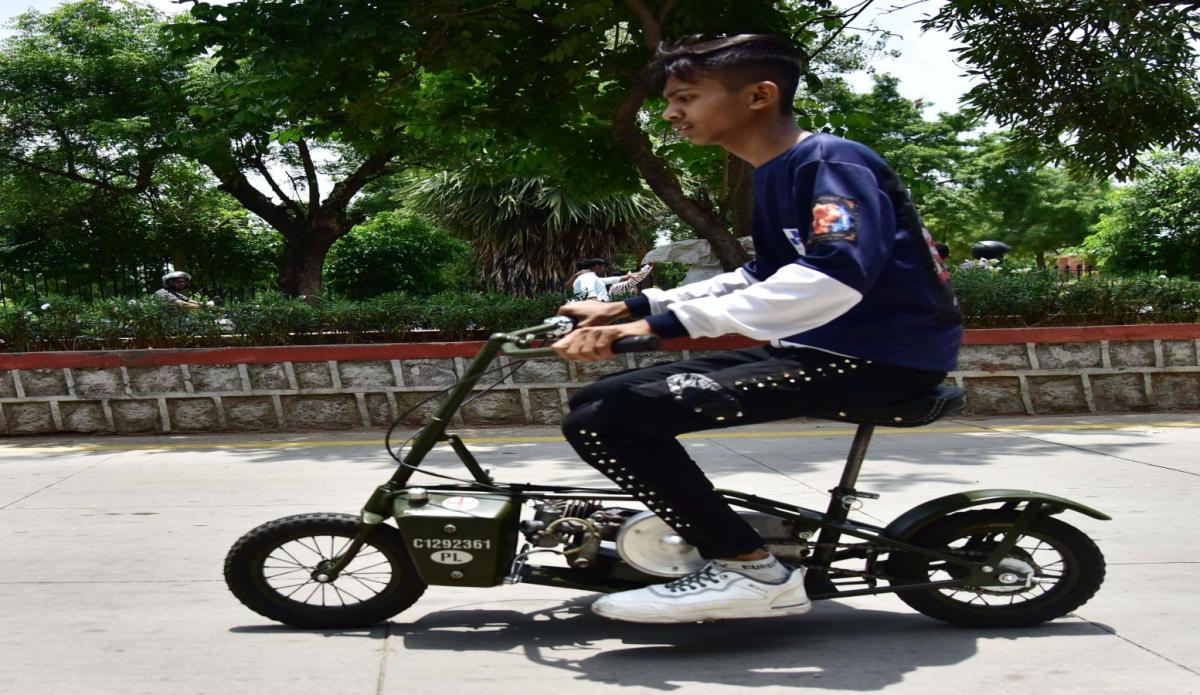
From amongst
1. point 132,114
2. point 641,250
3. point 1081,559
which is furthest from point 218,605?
point 641,250

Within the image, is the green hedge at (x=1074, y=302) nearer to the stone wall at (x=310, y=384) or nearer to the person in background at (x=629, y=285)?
the stone wall at (x=310, y=384)

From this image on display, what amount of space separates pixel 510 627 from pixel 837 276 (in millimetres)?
1636

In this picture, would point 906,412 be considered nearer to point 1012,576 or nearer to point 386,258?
point 1012,576

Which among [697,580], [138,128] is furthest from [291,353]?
[138,128]

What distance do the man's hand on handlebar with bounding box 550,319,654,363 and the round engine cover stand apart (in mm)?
605

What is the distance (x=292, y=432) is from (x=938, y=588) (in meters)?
6.52

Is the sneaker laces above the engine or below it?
below

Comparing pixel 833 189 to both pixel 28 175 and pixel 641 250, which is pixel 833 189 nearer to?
pixel 28 175

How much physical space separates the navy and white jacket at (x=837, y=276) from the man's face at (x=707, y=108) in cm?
A: 16

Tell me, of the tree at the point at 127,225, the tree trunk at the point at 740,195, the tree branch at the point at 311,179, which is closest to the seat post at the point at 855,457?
the tree trunk at the point at 740,195

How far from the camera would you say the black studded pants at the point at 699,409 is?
3.18m

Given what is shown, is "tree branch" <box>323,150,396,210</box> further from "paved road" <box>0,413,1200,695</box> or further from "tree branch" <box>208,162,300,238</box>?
"paved road" <box>0,413,1200,695</box>

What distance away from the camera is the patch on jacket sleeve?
3021 mm

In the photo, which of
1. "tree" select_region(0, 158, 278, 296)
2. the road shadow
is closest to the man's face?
the road shadow
